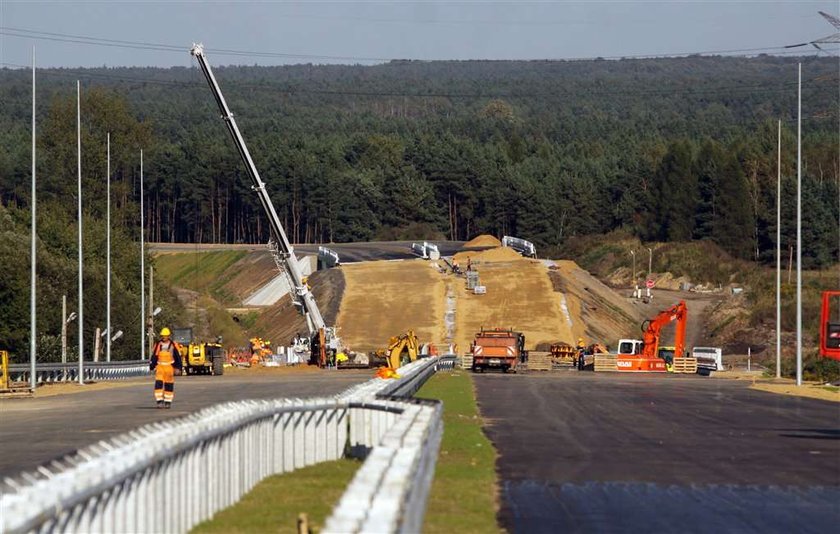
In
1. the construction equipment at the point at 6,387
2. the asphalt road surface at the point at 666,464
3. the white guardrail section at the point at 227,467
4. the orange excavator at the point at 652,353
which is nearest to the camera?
the white guardrail section at the point at 227,467

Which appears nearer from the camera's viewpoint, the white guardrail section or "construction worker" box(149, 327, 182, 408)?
the white guardrail section

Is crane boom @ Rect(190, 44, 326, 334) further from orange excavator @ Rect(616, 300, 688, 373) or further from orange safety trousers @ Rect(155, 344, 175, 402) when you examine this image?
orange safety trousers @ Rect(155, 344, 175, 402)

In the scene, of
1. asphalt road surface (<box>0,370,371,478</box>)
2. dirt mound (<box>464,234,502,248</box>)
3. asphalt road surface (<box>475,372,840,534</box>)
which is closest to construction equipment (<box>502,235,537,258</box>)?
dirt mound (<box>464,234,502,248</box>)

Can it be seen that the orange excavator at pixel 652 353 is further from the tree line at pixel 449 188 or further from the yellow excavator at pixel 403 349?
the tree line at pixel 449 188

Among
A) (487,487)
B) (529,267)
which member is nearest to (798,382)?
(487,487)

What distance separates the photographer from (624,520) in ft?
50.1

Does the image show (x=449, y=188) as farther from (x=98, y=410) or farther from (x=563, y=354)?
(x=98, y=410)

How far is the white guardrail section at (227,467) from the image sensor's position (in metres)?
9.00

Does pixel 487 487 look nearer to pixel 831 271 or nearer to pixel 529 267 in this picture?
pixel 529 267

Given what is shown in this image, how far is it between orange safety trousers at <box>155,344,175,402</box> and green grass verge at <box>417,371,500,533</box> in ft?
19.4

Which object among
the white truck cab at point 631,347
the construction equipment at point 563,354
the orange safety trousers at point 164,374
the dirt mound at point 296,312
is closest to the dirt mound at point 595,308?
the construction equipment at point 563,354

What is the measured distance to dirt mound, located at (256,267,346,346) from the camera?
93.1 m

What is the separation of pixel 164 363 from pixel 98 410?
3.65 m

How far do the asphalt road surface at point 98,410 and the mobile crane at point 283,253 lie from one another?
40.5 feet
